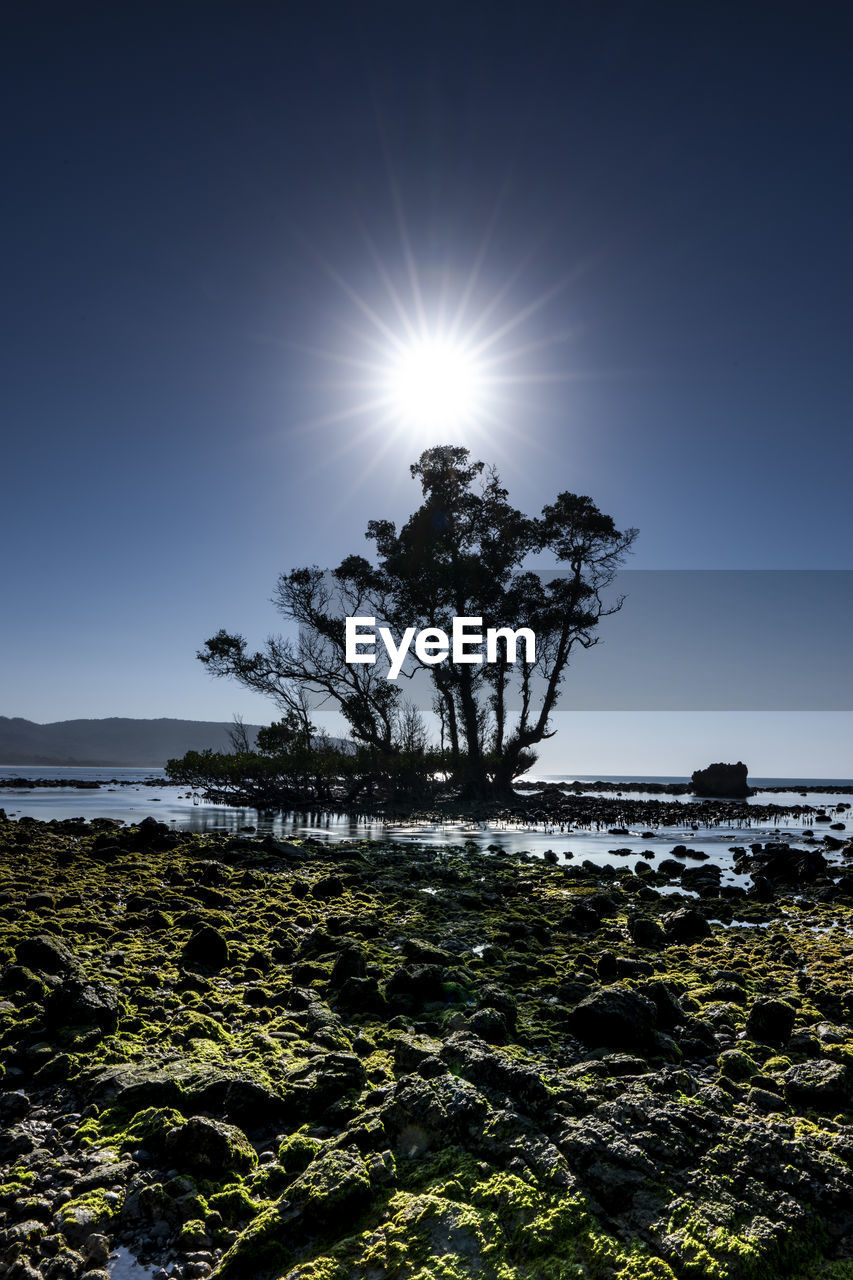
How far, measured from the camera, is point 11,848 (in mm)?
15375

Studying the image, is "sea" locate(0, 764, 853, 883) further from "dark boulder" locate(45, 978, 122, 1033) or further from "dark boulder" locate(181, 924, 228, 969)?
"dark boulder" locate(45, 978, 122, 1033)

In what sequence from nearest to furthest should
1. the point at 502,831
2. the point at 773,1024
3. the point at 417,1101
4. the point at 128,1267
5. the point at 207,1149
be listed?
the point at 128,1267 < the point at 207,1149 < the point at 417,1101 < the point at 773,1024 < the point at 502,831

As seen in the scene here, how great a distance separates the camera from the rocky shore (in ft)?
10.7

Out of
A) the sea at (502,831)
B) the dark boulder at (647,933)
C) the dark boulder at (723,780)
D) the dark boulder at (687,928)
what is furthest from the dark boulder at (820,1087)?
the dark boulder at (723,780)

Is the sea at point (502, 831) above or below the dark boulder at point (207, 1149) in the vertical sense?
below

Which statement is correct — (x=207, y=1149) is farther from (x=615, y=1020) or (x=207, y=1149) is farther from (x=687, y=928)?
(x=687, y=928)

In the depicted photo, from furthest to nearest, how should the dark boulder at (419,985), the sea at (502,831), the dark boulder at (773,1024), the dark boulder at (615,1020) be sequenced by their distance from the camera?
the sea at (502,831) → the dark boulder at (419,985) → the dark boulder at (773,1024) → the dark boulder at (615,1020)

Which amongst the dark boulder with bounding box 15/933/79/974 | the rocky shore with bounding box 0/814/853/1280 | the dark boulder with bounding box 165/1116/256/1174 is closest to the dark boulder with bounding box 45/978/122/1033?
the rocky shore with bounding box 0/814/853/1280

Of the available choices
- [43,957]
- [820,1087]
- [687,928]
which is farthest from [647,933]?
[43,957]

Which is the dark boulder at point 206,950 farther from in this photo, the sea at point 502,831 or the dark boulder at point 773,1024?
the sea at point 502,831

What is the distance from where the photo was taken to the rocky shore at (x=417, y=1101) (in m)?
3.25

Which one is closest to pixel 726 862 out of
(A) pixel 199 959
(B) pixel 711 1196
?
(A) pixel 199 959

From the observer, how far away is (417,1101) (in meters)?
4.22

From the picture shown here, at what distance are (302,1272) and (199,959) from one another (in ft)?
16.4
